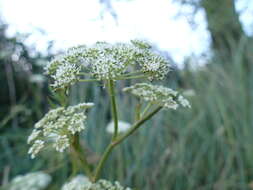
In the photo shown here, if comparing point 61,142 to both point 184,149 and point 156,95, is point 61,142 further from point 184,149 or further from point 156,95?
point 184,149

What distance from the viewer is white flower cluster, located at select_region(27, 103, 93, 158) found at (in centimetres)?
110

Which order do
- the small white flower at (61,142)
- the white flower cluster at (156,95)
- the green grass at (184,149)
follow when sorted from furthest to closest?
the green grass at (184,149) → the white flower cluster at (156,95) → the small white flower at (61,142)

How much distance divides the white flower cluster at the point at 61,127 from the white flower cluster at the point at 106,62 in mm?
95

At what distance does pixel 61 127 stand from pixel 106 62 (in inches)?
9.9

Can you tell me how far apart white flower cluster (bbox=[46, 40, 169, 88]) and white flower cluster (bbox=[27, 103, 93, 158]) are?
95mm

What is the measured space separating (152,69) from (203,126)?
8.11ft

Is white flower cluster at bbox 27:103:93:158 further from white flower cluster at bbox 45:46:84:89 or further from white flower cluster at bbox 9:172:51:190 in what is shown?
white flower cluster at bbox 9:172:51:190

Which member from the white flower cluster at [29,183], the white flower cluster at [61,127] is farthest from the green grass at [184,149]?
the white flower cluster at [61,127]

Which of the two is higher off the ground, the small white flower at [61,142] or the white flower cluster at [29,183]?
the small white flower at [61,142]

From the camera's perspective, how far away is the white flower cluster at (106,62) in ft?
3.73

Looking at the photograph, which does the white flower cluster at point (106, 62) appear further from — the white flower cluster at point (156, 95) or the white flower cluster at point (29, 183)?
the white flower cluster at point (29, 183)

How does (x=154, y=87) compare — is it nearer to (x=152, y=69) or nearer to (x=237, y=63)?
(x=152, y=69)

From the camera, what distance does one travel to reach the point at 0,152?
3.84 m

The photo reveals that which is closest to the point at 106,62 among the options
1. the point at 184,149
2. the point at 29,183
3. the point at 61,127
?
the point at 61,127
